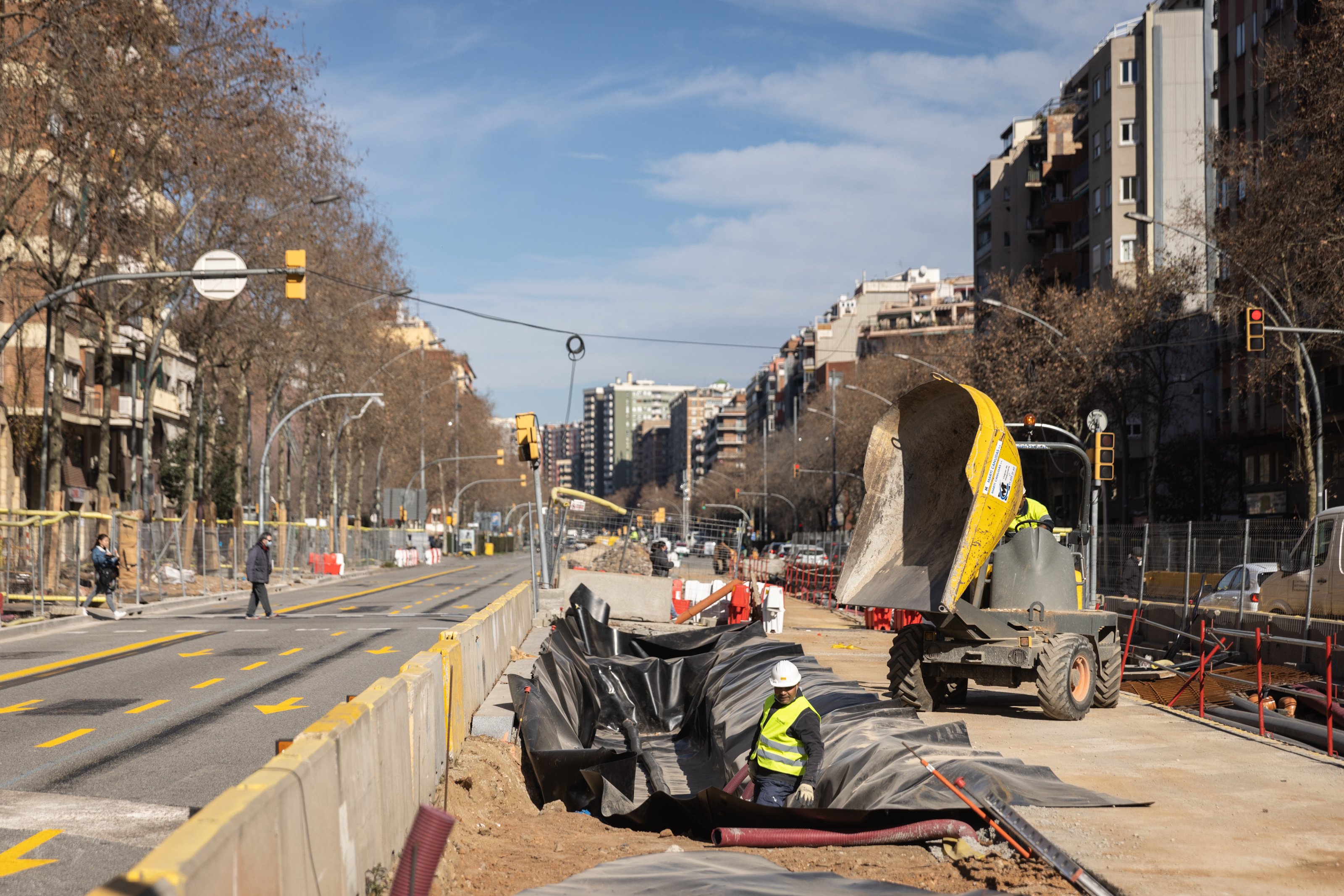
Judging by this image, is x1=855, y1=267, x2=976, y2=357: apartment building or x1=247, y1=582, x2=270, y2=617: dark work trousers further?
x1=855, y1=267, x2=976, y2=357: apartment building

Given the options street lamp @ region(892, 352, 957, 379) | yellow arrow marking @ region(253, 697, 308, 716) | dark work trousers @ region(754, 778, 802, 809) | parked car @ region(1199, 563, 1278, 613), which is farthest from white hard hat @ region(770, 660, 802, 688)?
parked car @ region(1199, 563, 1278, 613)

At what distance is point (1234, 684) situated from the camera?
Answer: 17.8 m

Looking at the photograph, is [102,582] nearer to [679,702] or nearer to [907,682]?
[679,702]

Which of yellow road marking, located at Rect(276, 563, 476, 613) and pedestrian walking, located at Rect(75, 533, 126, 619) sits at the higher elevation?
pedestrian walking, located at Rect(75, 533, 126, 619)

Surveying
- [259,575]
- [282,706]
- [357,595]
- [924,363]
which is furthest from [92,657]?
[924,363]

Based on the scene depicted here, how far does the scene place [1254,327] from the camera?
75.2ft

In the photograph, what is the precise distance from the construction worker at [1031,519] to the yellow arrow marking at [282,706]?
7.73 meters

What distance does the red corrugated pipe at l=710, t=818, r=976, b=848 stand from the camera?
24.4ft

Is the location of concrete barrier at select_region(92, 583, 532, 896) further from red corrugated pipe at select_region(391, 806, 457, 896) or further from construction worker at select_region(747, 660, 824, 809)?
construction worker at select_region(747, 660, 824, 809)

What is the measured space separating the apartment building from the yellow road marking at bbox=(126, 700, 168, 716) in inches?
3268

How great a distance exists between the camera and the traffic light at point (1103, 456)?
21781 millimetres

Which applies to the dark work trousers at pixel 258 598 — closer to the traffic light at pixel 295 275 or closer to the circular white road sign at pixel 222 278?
the circular white road sign at pixel 222 278

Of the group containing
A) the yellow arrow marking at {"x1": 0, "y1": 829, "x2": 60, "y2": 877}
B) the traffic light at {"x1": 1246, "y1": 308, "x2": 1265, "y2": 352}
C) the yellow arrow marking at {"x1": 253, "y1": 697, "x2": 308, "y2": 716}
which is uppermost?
the traffic light at {"x1": 1246, "y1": 308, "x2": 1265, "y2": 352}

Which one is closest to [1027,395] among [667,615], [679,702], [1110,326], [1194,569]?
[1110,326]
